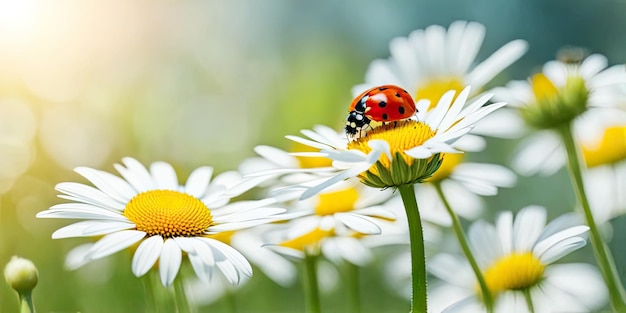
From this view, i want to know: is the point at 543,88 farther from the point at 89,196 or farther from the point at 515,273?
the point at 89,196

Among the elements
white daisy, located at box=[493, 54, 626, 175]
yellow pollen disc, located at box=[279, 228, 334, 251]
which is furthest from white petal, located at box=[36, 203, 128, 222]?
white daisy, located at box=[493, 54, 626, 175]

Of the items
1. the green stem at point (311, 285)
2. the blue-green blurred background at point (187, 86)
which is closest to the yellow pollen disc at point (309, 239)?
the green stem at point (311, 285)

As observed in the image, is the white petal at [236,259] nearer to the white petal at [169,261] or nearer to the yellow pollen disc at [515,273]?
the white petal at [169,261]

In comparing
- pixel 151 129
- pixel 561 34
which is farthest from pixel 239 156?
pixel 561 34

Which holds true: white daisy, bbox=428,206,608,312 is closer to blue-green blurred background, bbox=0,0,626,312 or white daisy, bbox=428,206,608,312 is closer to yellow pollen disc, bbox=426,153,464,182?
yellow pollen disc, bbox=426,153,464,182

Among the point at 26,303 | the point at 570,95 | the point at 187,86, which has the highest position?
the point at 187,86

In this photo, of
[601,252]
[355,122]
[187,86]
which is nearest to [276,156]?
[355,122]
